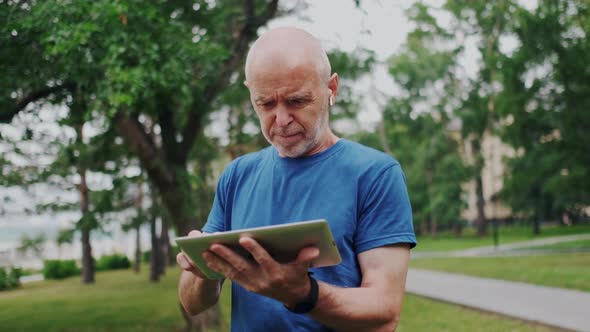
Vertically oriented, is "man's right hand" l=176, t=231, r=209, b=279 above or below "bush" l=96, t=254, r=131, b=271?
above

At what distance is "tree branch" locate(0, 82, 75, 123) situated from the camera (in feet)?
23.4

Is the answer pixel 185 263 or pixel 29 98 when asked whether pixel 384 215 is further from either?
pixel 29 98

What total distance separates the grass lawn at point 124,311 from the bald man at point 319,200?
836 cm

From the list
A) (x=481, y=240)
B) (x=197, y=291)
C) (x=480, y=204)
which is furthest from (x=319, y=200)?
(x=480, y=204)

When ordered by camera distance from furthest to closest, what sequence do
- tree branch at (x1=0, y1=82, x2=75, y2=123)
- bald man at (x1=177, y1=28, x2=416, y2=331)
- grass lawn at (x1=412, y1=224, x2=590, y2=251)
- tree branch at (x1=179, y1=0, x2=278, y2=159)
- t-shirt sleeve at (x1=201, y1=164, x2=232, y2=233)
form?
1. grass lawn at (x1=412, y1=224, x2=590, y2=251)
2. tree branch at (x1=179, y1=0, x2=278, y2=159)
3. tree branch at (x1=0, y1=82, x2=75, y2=123)
4. t-shirt sleeve at (x1=201, y1=164, x2=232, y2=233)
5. bald man at (x1=177, y1=28, x2=416, y2=331)

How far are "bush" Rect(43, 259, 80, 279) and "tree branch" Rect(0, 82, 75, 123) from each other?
992 inches

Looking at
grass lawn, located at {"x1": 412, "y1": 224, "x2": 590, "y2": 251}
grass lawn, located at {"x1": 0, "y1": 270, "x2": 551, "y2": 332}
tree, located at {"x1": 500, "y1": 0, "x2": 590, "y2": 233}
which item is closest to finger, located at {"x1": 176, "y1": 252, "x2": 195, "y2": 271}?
grass lawn, located at {"x1": 0, "y1": 270, "x2": 551, "y2": 332}

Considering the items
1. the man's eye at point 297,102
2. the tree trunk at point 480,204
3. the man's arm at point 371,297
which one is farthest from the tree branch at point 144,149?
the tree trunk at point 480,204

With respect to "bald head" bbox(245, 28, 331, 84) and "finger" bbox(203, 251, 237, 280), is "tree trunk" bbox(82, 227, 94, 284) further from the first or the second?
"finger" bbox(203, 251, 237, 280)

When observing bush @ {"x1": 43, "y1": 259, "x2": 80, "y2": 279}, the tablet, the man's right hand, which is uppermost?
the tablet

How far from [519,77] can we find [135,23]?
1648 cm

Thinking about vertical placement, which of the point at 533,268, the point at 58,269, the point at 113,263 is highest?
the point at 533,268

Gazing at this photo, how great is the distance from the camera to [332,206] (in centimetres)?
184

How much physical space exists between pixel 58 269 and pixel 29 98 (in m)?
25.7
